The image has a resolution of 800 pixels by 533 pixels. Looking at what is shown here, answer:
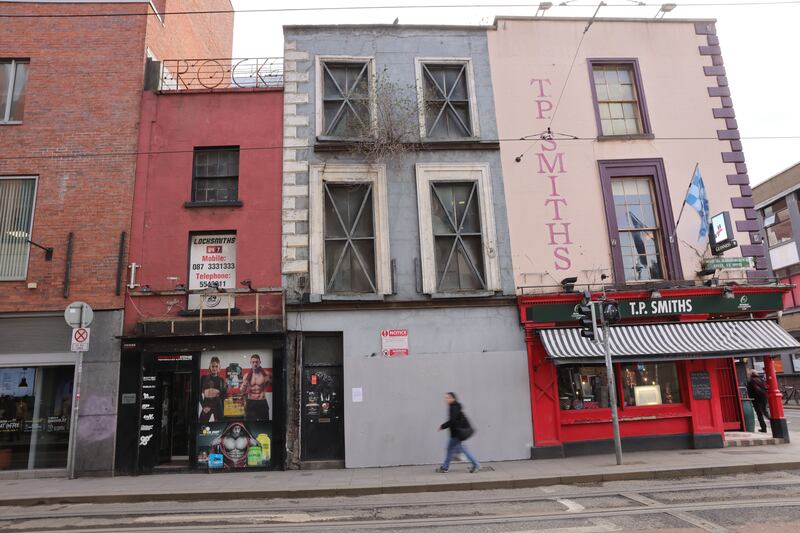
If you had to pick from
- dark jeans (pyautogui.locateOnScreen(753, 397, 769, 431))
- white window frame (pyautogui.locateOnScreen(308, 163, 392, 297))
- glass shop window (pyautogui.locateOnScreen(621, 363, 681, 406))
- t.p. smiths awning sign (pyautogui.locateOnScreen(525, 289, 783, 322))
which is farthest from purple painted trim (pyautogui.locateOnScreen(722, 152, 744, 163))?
white window frame (pyautogui.locateOnScreen(308, 163, 392, 297))

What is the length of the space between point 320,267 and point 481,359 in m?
4.56

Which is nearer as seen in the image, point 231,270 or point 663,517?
point 663,517

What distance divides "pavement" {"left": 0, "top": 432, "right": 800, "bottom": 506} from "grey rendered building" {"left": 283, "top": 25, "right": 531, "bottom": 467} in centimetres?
103

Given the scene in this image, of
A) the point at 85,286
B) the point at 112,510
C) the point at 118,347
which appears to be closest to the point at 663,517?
the point at 112,510

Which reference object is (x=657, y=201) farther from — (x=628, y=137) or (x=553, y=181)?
(x=553, y=181)

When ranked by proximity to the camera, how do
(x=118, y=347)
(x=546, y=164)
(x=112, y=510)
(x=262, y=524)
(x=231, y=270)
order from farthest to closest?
(x=546, y=164)
(x=231, y=270)
(x=118, y=347)
(x=112, y=510)
(x=262, y=524)

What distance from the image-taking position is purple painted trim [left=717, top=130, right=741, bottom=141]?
47.2ft

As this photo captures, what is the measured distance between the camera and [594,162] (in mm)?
14023

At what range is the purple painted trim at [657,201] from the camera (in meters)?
13.5

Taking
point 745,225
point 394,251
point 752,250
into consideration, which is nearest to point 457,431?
point 394,251

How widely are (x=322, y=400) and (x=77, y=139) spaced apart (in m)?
9.22

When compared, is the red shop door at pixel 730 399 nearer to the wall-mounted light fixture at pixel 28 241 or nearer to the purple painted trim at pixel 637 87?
the purple painted trim at pixel 637 87

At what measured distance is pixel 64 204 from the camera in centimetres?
1295

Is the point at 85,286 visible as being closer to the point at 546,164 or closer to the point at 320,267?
the point at 320,267
